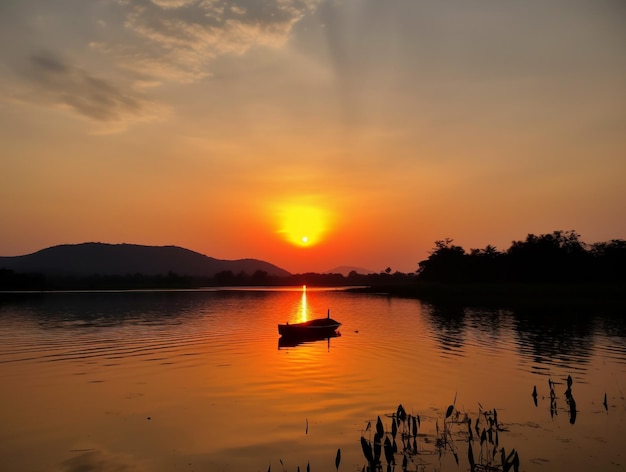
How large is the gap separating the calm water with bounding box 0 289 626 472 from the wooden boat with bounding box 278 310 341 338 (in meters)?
2.34

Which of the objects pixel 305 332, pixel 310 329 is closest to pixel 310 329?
pixel 310 329

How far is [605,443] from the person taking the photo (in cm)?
1750

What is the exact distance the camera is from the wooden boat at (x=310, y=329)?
172ft

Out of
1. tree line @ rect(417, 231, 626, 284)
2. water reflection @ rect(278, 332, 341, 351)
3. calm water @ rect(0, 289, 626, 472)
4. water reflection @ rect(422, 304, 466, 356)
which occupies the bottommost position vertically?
water reflection @ rect(278, 332, 341, 351)

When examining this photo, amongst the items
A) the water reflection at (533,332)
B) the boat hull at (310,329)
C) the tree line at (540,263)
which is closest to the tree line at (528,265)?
the tree line at (540,263)

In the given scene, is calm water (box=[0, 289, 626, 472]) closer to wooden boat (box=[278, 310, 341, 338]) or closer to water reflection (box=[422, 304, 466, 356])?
water reflection (box=[422, 304, 466, 356])

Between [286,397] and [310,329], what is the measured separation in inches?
1143

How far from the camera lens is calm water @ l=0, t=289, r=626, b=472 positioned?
16.8m

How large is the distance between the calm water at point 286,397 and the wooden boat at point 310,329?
234 centimetres

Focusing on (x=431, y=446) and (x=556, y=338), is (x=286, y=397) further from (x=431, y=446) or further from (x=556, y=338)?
(x=556, y=338)

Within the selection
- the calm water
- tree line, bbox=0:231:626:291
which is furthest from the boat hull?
tree line, bbox=0:231:626:291

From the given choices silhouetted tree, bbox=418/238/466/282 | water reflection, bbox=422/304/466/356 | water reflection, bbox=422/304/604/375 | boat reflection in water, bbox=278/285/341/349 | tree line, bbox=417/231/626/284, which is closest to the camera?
water reflection, bbox=422/304/604/375

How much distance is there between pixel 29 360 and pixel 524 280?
14139 centimetres

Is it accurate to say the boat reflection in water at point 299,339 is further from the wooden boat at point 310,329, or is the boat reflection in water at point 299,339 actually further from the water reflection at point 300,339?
the wooden boat at point 310,329
